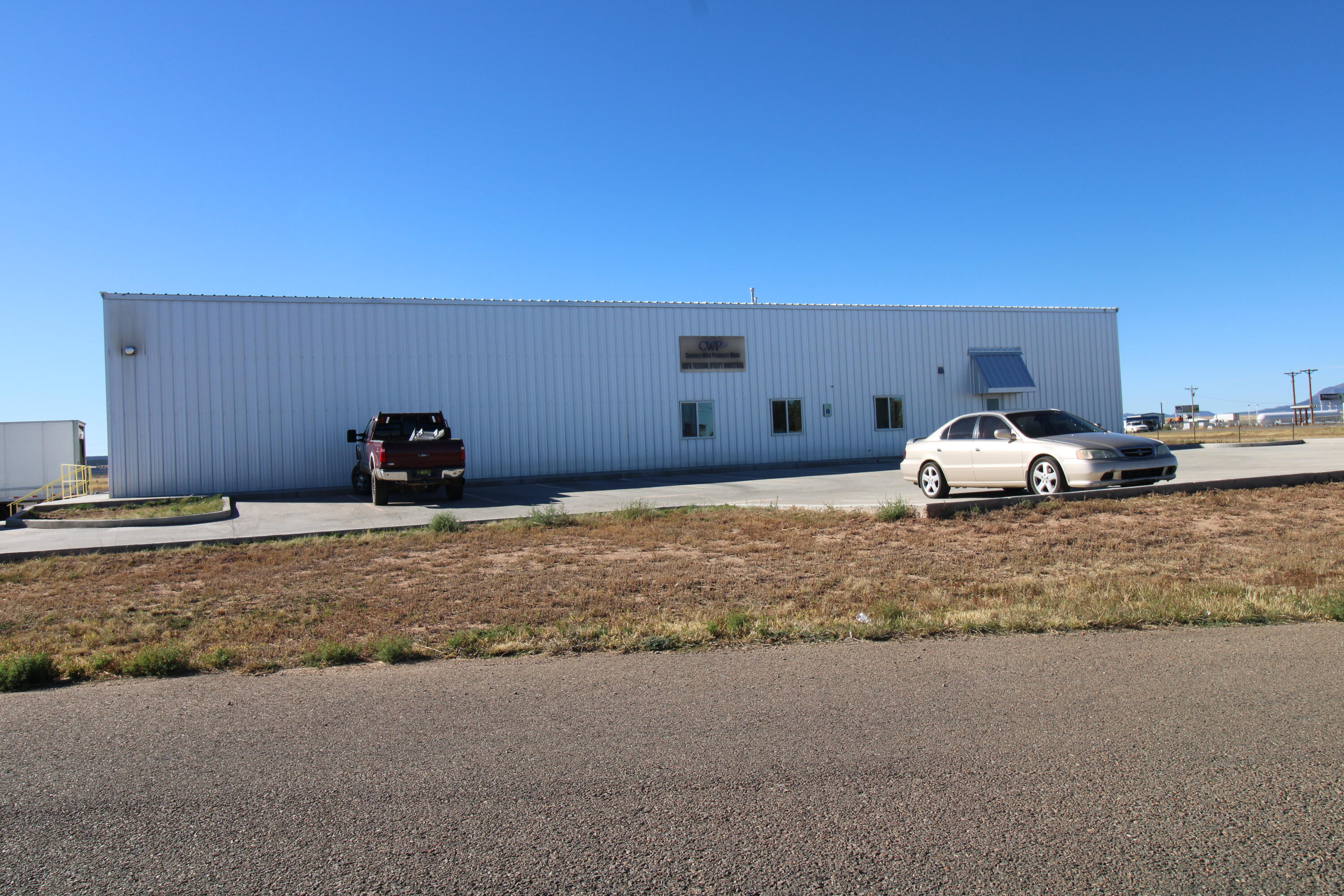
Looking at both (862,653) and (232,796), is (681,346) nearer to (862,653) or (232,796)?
(862,653)

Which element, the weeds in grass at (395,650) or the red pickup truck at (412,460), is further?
the red pickup truck at (412,460)

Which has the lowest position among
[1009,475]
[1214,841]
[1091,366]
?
[1214,841]

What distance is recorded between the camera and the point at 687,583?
920 centimetres

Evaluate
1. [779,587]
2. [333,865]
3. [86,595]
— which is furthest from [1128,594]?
[86,595]

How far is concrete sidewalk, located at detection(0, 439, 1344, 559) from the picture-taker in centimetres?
1501

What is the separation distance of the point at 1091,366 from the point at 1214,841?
34376 millimetres

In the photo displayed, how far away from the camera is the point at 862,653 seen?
6.04 meters

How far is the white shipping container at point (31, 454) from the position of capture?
33.6 meters

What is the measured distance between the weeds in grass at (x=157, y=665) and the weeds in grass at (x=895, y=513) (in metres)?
9.12

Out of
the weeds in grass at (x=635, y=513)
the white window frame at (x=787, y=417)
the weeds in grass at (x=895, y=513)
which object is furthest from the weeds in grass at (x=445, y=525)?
the white window frame at (x=787, y=417)

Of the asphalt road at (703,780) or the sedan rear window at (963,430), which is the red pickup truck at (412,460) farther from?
the asphalt road at (703,780)

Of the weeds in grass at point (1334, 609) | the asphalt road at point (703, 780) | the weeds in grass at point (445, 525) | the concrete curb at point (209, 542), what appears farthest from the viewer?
the weeds in grass at point (445, 525)

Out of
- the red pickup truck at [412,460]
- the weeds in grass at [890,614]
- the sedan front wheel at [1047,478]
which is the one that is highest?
the red pickup truck at [412,460]

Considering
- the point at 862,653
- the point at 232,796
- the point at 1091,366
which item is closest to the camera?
the point at 232,796
